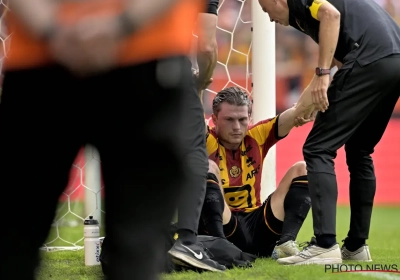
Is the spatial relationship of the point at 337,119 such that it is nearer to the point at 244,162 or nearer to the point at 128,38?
the point at 244,162

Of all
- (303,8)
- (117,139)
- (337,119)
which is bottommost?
(117,139)

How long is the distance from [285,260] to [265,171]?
4.51ft

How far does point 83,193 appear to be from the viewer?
17.7 ft

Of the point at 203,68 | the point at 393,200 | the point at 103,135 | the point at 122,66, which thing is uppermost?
the point at 203,68

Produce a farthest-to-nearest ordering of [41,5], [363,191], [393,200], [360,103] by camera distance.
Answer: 1. [393,200]
2. [363,191]
3. [360,103]
4. [41,5]

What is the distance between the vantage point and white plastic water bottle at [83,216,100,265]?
3570 mm

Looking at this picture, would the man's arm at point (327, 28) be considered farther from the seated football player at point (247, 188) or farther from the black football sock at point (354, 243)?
the black football sock at point (354, 243)

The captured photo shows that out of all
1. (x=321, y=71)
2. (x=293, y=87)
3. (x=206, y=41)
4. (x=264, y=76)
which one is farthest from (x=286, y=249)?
(x=293, y=87)

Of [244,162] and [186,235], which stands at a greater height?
[244,162]

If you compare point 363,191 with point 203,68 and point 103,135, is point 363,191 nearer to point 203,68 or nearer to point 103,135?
point 203,68

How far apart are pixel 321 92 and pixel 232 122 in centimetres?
73

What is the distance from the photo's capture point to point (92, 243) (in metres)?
3.56

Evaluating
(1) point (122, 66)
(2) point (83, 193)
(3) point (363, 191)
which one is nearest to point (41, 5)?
(1) point (122, 66)

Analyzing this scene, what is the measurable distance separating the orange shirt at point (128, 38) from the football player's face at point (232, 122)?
2517 mm
